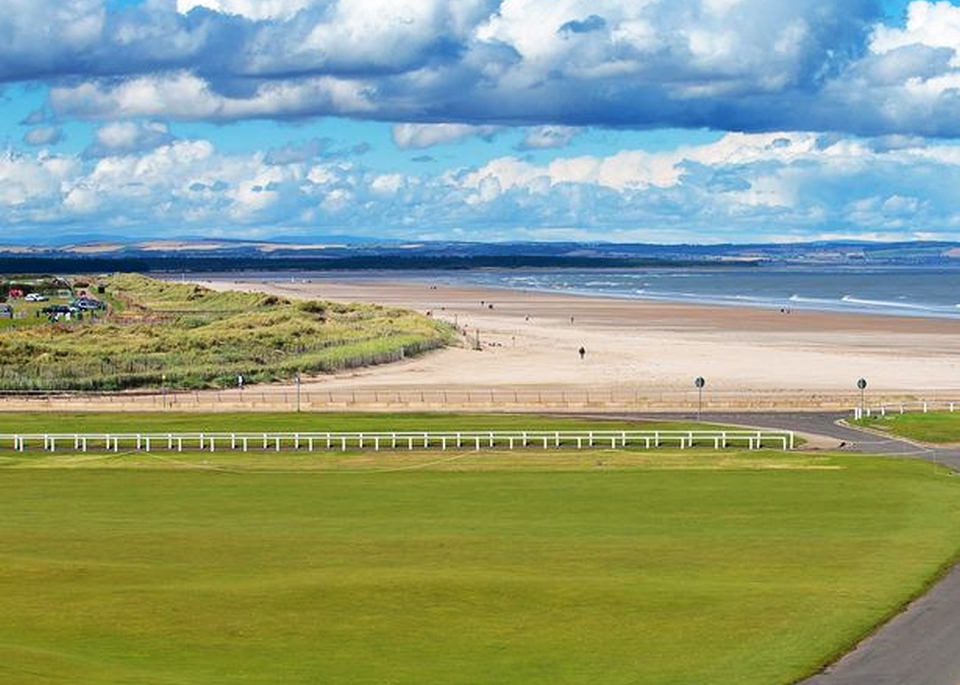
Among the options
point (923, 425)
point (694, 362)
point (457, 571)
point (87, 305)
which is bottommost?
point (457, 571)

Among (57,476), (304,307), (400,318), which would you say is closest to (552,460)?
(57,476)

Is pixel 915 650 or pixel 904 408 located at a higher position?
pixel 904 408

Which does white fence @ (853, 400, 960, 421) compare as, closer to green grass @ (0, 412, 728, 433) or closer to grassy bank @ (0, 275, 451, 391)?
green grass @ (0, 412, 728, 433)

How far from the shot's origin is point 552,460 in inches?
2490

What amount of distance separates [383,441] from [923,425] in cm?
2454

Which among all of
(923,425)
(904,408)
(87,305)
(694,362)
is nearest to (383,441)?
(923,425)

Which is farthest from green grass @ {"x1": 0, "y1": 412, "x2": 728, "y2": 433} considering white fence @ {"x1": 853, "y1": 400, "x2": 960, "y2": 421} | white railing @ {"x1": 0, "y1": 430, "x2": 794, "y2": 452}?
white fence @ {"x1": 853, "y1": 400, "x2": 960, "y2": 421}

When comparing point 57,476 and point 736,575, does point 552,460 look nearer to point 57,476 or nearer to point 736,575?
point 57,476

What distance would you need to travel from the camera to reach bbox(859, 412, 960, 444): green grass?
70688mm

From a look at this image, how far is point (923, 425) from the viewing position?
73938 mm

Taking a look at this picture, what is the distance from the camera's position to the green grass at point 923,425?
2783 inches

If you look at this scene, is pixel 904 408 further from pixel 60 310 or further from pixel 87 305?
pixel 87 305

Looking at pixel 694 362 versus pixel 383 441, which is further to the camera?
pixel 694 362

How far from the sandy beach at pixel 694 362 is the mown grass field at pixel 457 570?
36113 mm
